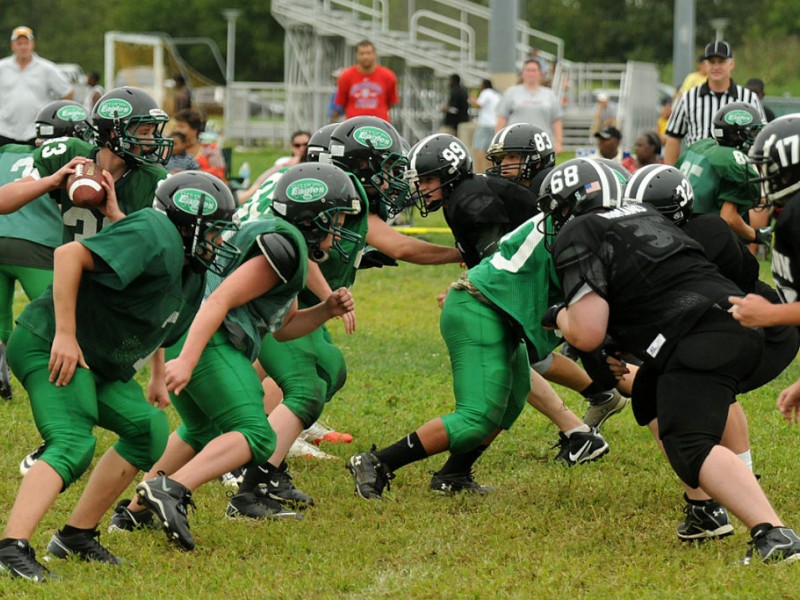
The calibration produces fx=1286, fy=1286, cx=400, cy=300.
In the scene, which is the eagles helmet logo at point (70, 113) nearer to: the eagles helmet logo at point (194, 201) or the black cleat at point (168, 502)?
the eagles helmet logo at point (194, 201)

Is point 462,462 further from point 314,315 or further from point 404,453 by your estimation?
point 314,315

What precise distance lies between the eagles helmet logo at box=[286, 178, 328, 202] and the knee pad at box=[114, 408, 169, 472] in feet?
3.65

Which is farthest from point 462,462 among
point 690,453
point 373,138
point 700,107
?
point 700,107

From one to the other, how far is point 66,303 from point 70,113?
10.3 ft

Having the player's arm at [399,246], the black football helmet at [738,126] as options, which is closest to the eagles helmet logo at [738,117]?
the black football helmet at [738,126]

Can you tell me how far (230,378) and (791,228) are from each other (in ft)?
7.35

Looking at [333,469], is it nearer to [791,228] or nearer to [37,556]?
[37,556]

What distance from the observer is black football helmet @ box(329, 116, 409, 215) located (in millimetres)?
6469

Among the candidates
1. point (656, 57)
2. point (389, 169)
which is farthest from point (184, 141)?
point (656, 57)

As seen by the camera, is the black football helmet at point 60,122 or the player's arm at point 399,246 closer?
the player's arm at point 399,246

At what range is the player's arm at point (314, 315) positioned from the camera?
18.0 feet

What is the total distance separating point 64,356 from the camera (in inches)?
183

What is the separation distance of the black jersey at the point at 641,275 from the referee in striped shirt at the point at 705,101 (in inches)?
216

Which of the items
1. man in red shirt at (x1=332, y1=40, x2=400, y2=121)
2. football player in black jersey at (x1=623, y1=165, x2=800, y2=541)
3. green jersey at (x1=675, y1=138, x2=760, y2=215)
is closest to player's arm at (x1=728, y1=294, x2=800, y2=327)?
football player in black jersey at (x1=623, y1=165, x2=800, y2=541)
